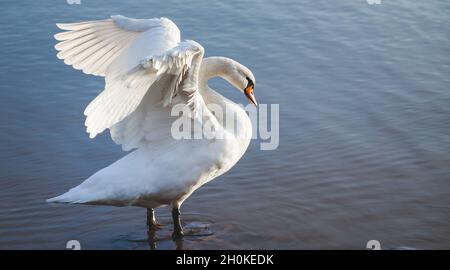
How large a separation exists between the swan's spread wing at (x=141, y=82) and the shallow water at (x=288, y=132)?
163 cm

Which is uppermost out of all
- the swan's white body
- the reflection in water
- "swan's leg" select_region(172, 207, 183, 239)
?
the swan's white body

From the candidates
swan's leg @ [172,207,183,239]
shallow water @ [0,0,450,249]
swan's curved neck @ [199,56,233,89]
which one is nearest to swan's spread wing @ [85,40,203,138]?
swan's curved neck @ [199,56,233,89]

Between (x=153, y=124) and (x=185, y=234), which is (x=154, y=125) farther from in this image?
(x=185, y=234)

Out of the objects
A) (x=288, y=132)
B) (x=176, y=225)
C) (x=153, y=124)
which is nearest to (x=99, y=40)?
(x=153, y=124)

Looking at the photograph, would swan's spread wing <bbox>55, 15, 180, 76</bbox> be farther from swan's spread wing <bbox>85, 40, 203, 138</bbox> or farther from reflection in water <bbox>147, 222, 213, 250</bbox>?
reflection in water <bbox>147, 222, 213, 250</bbox>

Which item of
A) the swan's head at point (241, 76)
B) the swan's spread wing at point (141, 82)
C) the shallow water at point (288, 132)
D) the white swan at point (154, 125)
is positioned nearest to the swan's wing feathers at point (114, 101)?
the swan's spread wing at point (141, 82)

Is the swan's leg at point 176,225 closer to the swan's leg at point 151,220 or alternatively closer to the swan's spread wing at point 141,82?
the swan's leg at point 151,220

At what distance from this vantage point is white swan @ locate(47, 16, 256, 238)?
623 cm

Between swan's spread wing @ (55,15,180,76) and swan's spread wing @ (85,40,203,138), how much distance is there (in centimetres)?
95

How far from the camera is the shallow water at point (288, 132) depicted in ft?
22.9

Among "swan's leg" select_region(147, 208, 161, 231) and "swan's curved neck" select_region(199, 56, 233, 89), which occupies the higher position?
"swan's curved neck" select_region(199, 56, 233, 89)

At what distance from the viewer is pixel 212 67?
269 inches

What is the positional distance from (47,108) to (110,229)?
9.13 feet

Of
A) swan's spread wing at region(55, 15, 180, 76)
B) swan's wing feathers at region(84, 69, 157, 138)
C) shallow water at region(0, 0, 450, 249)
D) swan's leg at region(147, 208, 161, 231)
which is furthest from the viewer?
shallow water at region(0, 0, 450, 249)
